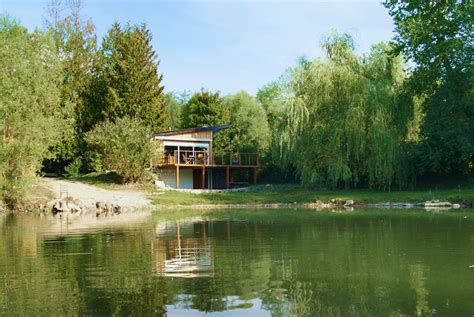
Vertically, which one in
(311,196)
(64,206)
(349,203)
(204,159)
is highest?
(204,159)

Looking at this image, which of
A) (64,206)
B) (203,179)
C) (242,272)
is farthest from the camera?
(203,179)

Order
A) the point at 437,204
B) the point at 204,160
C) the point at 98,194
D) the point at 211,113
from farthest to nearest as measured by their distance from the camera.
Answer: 1. the point at 211,113
2. the point at 204,160
3. the point at 98,194
4. the point at 437,204

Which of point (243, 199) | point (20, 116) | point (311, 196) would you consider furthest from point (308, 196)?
point (20, 116)

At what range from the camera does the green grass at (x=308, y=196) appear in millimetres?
36500

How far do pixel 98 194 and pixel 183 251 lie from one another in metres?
25.0

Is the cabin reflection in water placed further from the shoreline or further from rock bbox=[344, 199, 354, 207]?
rock bbox=[344, 199, 354, 207]

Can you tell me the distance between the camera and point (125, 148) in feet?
144

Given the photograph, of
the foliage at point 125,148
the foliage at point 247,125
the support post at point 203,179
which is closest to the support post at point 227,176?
the support post at point 203,179

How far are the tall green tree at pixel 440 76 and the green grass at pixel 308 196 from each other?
2405 mm

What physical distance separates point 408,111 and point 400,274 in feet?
100

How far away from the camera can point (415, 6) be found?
39781 millimetres

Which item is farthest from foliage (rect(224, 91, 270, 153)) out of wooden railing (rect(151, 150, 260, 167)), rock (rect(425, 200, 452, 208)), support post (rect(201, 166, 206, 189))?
rock (rect(425, 200, 452, 208))

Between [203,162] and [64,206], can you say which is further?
[203,162]

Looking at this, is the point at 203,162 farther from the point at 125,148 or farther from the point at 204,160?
the point at 125,148
